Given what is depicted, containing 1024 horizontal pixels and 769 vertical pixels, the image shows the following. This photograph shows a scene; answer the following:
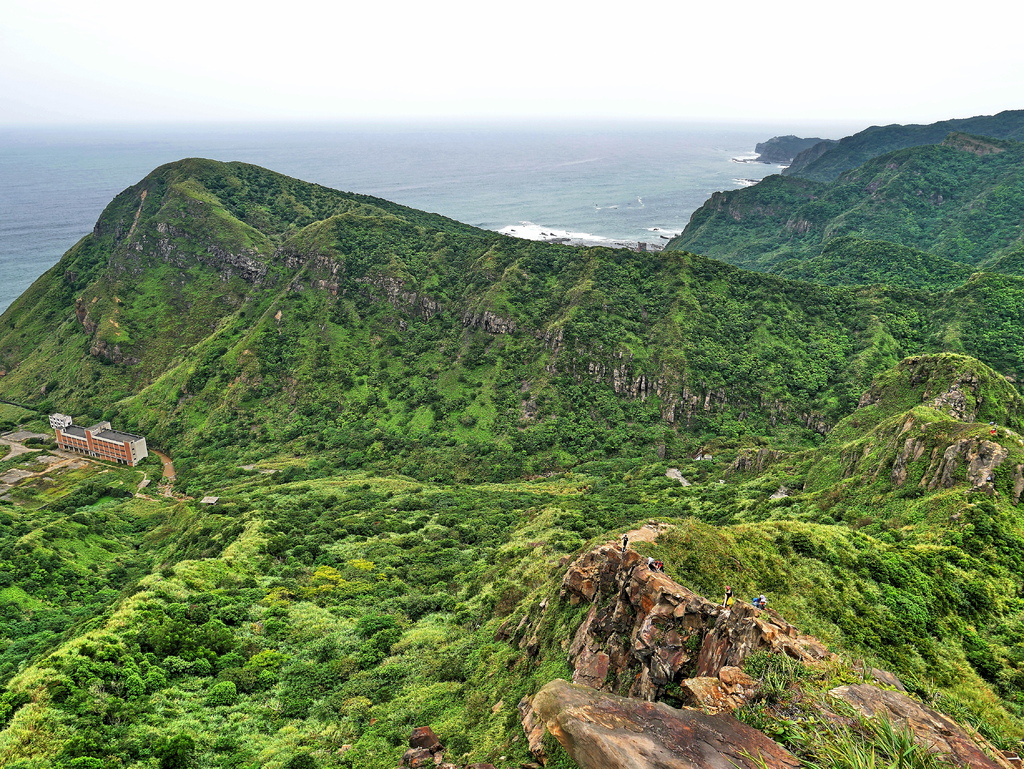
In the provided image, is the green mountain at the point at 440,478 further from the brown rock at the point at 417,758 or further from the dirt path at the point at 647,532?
the dirt path at the point at 647,532

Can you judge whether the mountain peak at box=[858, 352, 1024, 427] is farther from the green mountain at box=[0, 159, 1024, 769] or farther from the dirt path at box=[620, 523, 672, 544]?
the dirt path at box=[620, 523, 672, 544]

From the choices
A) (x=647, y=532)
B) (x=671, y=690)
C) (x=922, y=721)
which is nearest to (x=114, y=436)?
(x=647, y=532)

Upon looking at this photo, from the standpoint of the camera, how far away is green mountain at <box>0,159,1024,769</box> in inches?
1312

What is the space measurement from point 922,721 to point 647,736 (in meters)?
8.51

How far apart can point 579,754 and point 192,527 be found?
264ft

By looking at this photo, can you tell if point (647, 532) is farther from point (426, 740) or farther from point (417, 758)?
point (417, 758)

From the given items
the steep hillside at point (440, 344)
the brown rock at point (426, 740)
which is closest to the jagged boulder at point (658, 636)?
the brown rock at point (426, 740)

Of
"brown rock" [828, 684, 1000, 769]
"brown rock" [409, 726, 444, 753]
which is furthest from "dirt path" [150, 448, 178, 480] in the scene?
"brown rock" [828, 684, 1000, 769]

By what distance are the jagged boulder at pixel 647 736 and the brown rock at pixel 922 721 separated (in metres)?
3.48

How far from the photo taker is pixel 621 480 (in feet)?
323

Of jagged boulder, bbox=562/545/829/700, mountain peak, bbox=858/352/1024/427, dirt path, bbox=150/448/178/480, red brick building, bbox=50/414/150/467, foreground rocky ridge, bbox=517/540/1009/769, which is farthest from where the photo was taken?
red brick building, bbox=50/414/150/467

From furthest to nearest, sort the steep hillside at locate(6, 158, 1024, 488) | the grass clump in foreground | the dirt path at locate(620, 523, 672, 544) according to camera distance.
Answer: the steep hillside at locate(6, 158, 1024, 488)
the dirt path at locate(620, 523, 672, 544)
the grass clump in foreground

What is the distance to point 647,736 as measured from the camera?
17.2m

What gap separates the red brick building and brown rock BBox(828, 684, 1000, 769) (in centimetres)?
13438
